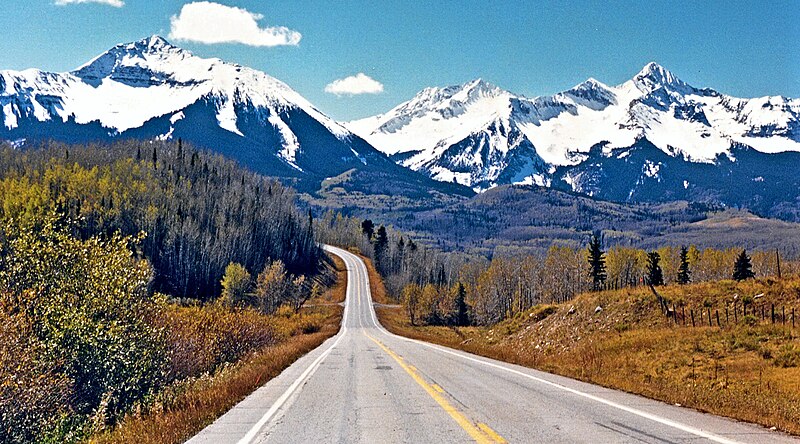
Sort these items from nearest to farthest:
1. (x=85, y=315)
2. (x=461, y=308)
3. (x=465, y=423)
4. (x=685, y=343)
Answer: (x=465, y=423) → (x=85, y=315) → (x=685, y=343) → (x=461, y=308)

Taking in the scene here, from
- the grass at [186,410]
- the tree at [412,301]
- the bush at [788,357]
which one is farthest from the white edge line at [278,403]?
the tree at [412,301]

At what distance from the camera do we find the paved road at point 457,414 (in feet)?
32.2

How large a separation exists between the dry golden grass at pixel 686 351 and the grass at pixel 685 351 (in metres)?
0.03

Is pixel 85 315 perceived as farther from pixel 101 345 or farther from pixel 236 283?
pixel 236 283

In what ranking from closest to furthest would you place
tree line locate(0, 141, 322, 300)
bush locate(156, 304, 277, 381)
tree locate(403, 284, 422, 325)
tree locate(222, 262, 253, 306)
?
bush locate(156, 304, 277, 381) → tree locate(222, 262, 253, 306) → tree locate(403, 284, 422, 325) → tree line locate(0, 141, 322, 300)

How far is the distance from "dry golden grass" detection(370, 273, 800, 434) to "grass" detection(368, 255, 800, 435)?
0.10 ft

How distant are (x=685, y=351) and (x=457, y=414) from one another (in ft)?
41.1

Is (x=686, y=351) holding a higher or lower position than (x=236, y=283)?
higher

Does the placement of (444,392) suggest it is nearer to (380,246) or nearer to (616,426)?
(616,426)

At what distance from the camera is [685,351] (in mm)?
20906

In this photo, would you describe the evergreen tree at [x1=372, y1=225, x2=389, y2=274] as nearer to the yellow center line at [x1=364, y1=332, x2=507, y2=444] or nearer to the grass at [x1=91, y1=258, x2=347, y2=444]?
the grass at [x1=91, y1=258, x2=347, y2=444]

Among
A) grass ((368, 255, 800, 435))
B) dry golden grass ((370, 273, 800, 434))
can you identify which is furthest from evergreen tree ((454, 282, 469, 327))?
dry golden grass ((370, 273, 800, 434))

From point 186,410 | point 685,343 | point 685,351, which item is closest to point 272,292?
point 685,343

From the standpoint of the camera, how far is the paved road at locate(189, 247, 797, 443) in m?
9.82
